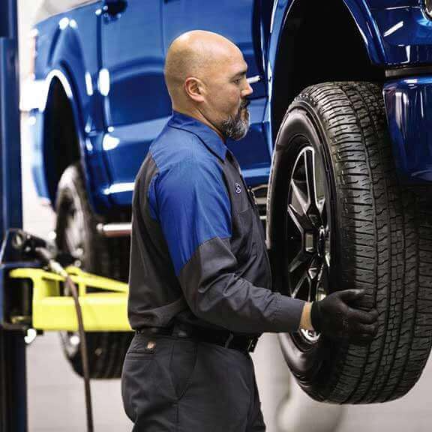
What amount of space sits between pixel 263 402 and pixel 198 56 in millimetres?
2685

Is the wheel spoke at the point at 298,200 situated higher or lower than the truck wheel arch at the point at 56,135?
lower

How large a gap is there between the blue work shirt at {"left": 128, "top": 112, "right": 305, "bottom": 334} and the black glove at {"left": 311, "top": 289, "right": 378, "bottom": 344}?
0.05 metres

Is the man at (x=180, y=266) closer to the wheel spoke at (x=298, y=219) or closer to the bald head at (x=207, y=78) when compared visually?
the bald head at (x=207, y=78)

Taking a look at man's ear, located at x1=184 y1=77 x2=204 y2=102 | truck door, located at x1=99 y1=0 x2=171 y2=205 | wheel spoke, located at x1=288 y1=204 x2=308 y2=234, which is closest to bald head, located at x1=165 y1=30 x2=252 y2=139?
man's ear, located at x1=184 y1=77 x2=204 y2=102

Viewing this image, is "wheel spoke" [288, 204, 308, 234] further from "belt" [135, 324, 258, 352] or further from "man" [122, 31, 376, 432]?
"belt" [135, 324, 258, 352]

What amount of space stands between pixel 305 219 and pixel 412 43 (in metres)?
0.54

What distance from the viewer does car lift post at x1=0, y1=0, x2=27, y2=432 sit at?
3.47 m

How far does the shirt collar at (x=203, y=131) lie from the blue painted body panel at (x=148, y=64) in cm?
36

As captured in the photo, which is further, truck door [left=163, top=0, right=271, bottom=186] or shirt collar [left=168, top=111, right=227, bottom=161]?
truck door [left=163, top=0, right=271, bottom=186]

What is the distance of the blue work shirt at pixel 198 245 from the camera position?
2043mm

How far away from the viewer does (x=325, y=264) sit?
2.29m

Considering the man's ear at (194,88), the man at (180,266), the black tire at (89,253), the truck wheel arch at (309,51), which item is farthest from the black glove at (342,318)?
the black tire at (89,253)

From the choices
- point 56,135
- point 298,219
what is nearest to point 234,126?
point 298,219

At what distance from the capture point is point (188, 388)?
7.26ft
